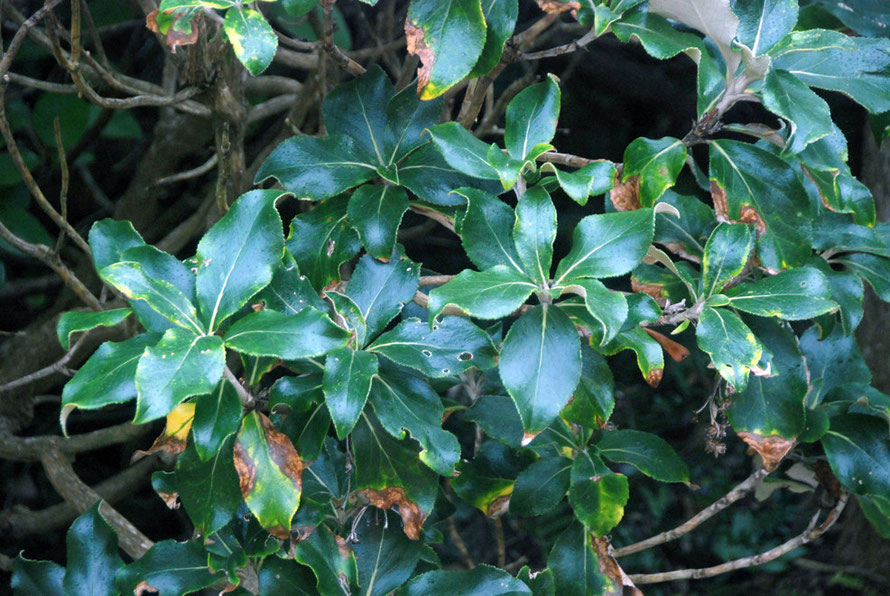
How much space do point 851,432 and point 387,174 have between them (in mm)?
783

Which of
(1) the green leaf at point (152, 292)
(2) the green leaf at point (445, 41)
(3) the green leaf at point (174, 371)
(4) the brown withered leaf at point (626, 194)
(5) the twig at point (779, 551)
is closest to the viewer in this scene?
(3) the green leaf at point (174, 371)

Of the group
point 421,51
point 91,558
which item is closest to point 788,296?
point 421,51

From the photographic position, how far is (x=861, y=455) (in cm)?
123

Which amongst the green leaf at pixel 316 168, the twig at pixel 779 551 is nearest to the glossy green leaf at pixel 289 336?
the green leaf at pixel 316 168

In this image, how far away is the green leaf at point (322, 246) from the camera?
1.08 m

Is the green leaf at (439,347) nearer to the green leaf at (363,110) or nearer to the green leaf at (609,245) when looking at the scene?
the green leaf at (609,245)

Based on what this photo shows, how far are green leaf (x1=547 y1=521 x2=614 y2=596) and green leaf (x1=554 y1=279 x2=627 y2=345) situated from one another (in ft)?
1.43

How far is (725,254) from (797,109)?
0.60 feet

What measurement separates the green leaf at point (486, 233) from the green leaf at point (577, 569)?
431 mm

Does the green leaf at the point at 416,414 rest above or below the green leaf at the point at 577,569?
above

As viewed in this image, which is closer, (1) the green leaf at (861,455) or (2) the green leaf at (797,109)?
(2) the green leaf at (797,109)

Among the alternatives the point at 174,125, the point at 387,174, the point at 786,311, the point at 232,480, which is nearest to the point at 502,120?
the point at 174,125

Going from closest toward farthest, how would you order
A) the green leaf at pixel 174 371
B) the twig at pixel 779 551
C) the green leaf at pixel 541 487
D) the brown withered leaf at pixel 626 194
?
1. the green leaf at pixel 174 371
2. the brown withered leaf at pixel 626 194
3. the green leaf at pixel 541 487
4. the twig at pixel 779 551

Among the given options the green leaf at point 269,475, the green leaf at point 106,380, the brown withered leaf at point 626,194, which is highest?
the green leaf at point 106,380
